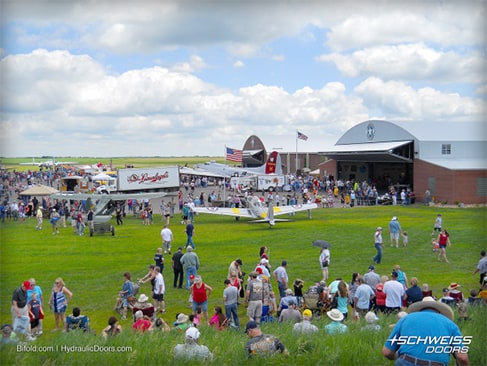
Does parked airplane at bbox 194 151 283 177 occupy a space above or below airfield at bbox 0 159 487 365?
above

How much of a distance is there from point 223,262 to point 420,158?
27.1 m

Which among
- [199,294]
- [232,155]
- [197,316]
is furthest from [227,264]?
[232,155]

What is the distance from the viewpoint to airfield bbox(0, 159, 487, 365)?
6895mm

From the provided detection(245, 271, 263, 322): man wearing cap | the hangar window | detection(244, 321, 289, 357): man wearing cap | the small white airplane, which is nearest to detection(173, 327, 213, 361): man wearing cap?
detection(244, 321, 289, 357): man wearing cap

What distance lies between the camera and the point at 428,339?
490 centimetres

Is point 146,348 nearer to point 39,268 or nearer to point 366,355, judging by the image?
point 366,355

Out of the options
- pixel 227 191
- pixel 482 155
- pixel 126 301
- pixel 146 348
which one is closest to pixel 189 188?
pixel 227 191

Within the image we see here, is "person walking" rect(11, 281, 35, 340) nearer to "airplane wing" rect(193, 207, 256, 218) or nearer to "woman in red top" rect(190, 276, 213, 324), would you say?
"woman in red top" rect(190, 276, 213, 324)

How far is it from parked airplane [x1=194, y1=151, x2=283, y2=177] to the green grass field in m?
17.4

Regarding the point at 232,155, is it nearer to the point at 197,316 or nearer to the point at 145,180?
the point at 145,180

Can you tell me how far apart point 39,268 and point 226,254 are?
22.0 ft

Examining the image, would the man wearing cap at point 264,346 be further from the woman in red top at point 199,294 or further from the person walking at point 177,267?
the person walking at point 177,267

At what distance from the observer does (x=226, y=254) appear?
20.3m

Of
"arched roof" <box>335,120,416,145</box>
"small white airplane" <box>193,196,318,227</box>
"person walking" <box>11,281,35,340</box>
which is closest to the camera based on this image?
"person walking" <box>11,281,35,340</box>
